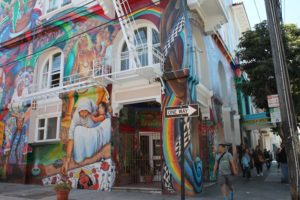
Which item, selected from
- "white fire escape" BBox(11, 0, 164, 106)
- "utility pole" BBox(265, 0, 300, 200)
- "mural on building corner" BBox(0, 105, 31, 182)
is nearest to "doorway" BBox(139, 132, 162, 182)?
"white fire escape" BBox(11, 0, 164, 106)

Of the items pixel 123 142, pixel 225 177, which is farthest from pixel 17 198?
Result: pixel 225 177

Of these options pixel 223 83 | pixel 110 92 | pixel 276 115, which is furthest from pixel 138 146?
pixel 223 83

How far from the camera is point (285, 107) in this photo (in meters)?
7.37

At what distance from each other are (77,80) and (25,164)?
5.31 metres

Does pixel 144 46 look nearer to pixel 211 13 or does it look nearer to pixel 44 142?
pixel 211 13

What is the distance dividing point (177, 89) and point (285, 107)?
415cm

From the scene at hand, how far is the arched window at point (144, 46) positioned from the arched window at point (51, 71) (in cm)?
408

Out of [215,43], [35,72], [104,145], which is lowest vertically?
[104,145]

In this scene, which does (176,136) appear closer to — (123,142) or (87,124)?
(123,142)

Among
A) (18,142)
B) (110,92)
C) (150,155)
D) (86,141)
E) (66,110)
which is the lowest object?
(150,155)

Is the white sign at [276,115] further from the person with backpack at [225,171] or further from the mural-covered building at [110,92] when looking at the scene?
the mural-covered building at [110,92]

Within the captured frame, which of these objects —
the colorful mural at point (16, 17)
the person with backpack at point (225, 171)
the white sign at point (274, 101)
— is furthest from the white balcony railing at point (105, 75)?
the colorful mural at point (16, 17)

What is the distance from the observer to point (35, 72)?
15.6 m

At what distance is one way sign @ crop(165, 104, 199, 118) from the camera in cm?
665
